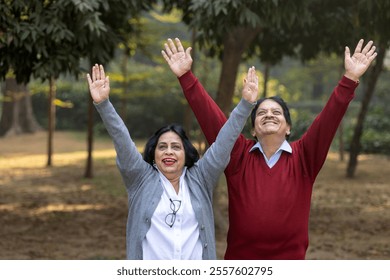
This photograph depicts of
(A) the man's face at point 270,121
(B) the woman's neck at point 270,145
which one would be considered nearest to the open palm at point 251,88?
(A) the man's face at point 270,121

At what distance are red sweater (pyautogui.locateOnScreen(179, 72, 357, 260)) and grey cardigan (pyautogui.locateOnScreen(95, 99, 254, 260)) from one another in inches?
6.6

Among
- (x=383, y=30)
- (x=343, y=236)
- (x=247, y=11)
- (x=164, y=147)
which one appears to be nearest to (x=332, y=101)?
(x=164, y=147)

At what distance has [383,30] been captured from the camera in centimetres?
840

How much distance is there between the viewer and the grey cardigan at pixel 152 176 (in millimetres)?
3146

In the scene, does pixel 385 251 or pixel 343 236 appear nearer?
pixel 385 251

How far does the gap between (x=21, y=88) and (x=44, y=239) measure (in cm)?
1742

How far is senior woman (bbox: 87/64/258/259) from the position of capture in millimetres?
3121

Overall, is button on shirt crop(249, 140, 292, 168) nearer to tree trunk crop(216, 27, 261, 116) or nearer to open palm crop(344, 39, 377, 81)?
open palm crop(344, 39, 377, 81)

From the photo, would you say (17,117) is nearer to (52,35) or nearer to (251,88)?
(52,35)

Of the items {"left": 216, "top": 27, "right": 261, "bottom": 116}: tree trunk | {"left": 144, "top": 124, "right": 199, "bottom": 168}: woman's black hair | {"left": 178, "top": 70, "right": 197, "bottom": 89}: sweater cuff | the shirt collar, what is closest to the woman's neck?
the shirt collar

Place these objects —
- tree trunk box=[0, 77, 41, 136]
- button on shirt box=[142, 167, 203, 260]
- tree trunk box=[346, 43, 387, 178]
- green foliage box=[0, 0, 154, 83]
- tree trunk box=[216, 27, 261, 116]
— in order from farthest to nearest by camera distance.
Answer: tree trunk box=[0, 77, 41, 136], tree trunk box=[346, 43, 387, 178], tree trunk box=[216, 27, 261, 116], green foliage box=[0, 0, 154, 83], button on shirt box=[142, 167, 203, 260]

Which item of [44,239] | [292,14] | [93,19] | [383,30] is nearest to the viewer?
[93,19]

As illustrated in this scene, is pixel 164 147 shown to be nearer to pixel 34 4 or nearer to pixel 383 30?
pixel 34 4

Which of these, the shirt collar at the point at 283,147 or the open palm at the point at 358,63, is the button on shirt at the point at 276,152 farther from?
the open palm at the point at 358,63
